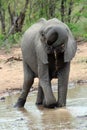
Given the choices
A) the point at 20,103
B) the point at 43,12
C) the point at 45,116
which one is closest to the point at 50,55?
the point at 45,116

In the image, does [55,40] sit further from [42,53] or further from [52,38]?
[42,53]

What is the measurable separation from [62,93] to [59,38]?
112 centimetres

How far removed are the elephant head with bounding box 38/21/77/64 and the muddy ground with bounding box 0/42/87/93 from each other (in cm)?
331

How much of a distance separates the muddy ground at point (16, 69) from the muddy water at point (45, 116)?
196 cm

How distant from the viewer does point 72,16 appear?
22219 millimetres

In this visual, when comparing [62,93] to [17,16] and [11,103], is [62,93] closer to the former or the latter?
[11,103]

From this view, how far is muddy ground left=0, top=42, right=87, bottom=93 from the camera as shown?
12812 mm

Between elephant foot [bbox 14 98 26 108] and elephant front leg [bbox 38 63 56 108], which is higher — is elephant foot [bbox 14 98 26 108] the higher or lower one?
the lower one

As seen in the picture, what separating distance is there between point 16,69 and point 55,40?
19.7 ft

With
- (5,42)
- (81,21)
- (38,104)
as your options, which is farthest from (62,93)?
(81,21)

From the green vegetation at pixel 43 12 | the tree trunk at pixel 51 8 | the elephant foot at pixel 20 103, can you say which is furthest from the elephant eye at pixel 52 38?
the tree trunk at pixel 51 8

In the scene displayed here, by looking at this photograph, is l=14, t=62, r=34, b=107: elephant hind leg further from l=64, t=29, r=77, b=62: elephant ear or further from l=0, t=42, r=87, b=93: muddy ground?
l=0, t=42, r=87, b=93: muddy ground

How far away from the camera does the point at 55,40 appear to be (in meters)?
8.56

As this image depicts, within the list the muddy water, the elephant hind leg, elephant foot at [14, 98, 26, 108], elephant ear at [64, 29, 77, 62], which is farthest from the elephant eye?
elephant foot at [14, 98, 26, 108]
